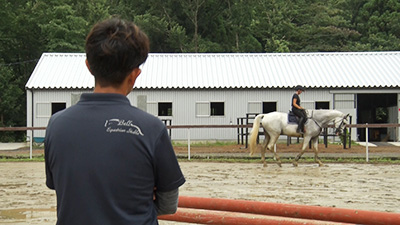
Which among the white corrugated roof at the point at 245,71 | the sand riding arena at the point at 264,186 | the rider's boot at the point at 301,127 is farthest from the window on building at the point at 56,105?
the rider's boot at the point at 301,127

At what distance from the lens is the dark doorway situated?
32.5 metres

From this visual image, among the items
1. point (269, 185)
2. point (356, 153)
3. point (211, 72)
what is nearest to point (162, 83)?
point (211, 72)

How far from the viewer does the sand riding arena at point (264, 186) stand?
9586mm

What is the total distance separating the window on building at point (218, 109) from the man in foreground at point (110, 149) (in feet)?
91.1

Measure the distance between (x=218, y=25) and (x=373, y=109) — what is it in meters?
18.9

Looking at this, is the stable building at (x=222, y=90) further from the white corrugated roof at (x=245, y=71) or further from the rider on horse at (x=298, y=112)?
the rider on horse at (x=298, y=112)

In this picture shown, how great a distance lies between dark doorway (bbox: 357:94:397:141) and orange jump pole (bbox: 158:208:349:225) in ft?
94.5

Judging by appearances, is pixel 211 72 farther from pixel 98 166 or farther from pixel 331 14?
pixel 98 166

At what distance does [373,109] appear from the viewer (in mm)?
35000

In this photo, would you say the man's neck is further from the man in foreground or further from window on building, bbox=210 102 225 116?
window on building, bbox=210 102 225 116

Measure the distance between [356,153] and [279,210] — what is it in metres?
19.0

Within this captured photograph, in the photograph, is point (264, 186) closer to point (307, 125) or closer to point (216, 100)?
point (307, 125)

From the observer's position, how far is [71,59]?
3300 cm

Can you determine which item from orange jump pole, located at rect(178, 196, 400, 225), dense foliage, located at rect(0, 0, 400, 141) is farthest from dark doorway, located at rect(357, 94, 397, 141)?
orange jump pole, located at rect(178, 196, 400, 225)
